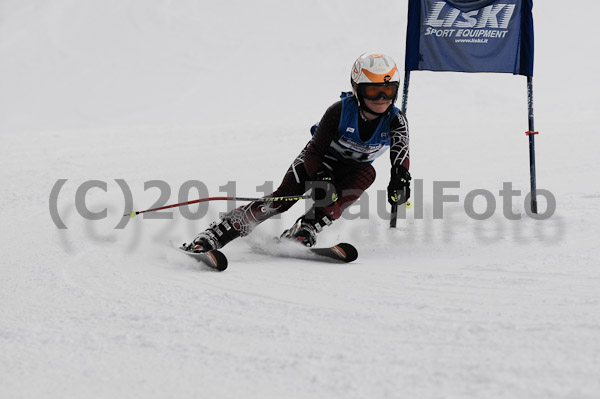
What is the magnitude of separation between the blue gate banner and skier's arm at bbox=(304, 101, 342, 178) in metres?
1.43

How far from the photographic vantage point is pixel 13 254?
444 centimetres

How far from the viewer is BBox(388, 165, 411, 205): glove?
4.44 meters

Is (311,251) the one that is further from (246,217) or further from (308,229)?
(246,217)

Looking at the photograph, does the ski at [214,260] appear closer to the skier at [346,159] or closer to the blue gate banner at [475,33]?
the skier at [346,159]

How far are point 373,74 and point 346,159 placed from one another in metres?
0.74

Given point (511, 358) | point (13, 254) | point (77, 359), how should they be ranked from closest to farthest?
point (511, 358) < point (77, 359) < point (13, 254)

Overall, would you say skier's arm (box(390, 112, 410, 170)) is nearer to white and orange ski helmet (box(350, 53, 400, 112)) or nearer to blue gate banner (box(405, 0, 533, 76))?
white and orange ski helmet (box(350, 53, 400, 112))

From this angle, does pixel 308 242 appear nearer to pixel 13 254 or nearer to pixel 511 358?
pixel 13 254

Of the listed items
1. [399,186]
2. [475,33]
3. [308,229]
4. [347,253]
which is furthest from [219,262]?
[475,33]

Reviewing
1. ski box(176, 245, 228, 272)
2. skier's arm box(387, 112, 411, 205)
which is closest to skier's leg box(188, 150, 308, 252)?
ski box(176, 245, 228, 272)

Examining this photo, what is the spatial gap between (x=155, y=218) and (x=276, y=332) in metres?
3.58

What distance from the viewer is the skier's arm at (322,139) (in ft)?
15.0

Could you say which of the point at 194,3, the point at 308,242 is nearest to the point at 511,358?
the point at 308,242

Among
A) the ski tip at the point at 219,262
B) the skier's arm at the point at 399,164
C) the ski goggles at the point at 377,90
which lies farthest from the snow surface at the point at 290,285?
A: the ski goggles at the point at 377,90
